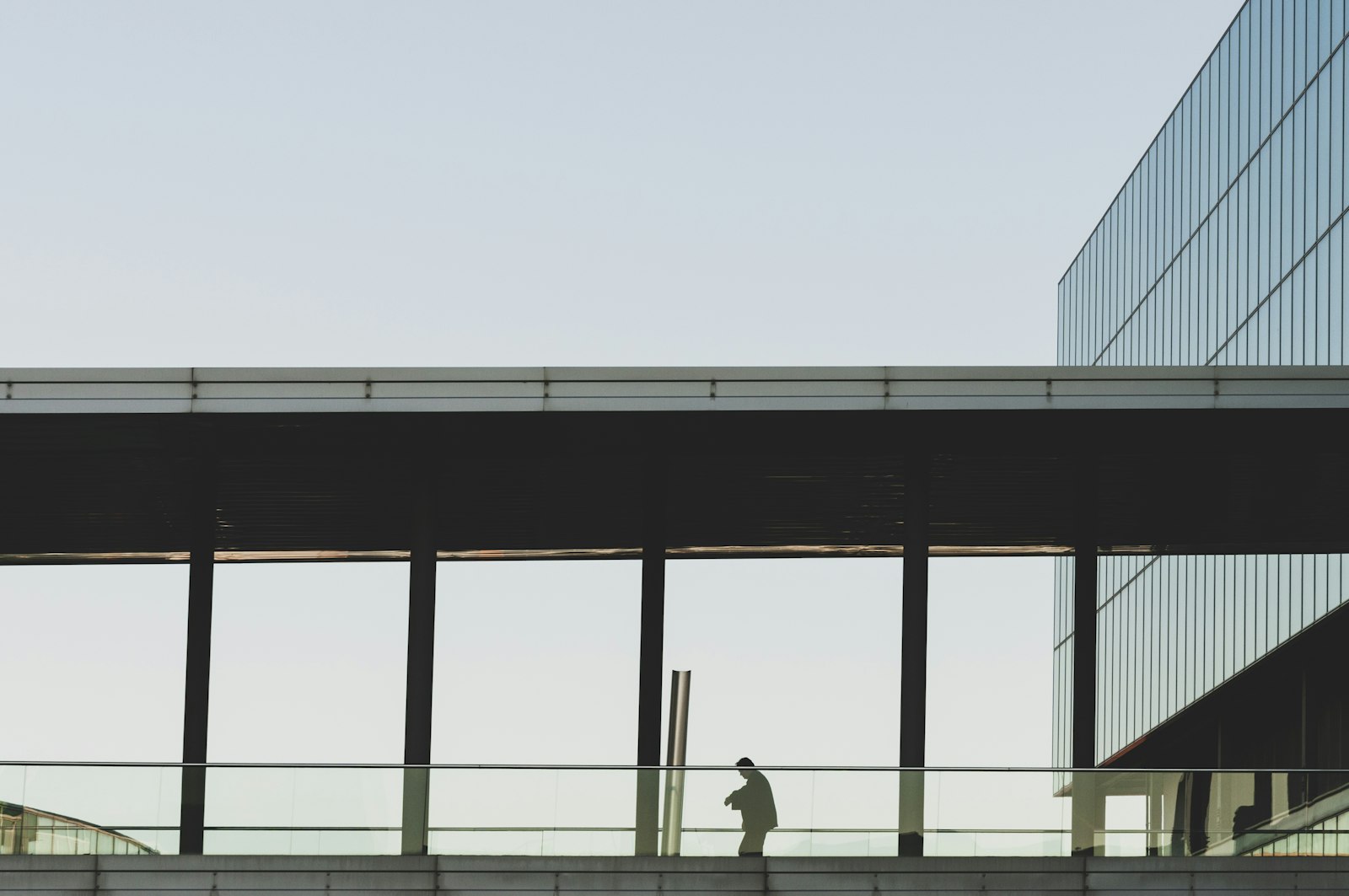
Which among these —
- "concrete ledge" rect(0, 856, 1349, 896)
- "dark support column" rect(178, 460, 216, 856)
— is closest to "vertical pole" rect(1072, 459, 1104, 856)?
"concrete ledge" rect(0, 856, 1349, 896)

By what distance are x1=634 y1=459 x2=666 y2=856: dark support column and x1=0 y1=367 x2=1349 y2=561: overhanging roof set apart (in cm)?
40

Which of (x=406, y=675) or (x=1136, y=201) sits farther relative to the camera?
(x=1136, y=201)

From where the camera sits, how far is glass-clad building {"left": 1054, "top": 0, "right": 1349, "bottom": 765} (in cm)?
3775

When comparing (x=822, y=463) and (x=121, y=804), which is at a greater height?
(x=822, y=463)

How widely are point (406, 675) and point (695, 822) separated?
471cm

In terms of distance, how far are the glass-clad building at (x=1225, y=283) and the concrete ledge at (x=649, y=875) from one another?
17794 mm

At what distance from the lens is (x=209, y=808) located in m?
18.1

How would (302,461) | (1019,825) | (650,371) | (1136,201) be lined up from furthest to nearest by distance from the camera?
(1136,201)
(302,461)
(650,371)
(1019,825)

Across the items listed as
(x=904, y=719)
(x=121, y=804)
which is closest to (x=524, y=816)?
(x=121, y=804)

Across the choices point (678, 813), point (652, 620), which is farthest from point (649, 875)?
point (652, 620)

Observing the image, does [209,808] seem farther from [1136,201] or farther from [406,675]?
[1136,201]

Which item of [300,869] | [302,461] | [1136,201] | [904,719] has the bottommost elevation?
[300,869]

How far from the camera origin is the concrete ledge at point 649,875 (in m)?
17.4

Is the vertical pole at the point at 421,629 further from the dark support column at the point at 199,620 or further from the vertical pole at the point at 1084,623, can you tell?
the vertical pole at the point at 1084,623
